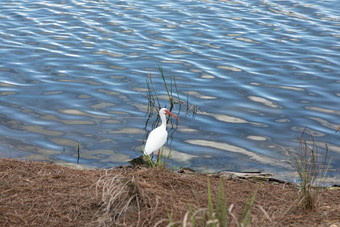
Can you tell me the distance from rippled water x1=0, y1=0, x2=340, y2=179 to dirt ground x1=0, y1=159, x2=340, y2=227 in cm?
268

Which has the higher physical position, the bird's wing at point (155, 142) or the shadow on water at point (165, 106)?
the bird's wing at point (155, 142)

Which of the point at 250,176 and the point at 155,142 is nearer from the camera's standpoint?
the point at 250,176

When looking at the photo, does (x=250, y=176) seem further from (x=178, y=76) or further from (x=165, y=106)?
(x=178, y=76)

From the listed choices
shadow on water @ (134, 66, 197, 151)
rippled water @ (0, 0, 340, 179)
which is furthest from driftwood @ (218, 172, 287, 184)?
shadow on water @ (134, 66, 197, 151)

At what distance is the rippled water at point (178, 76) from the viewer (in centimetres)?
1024

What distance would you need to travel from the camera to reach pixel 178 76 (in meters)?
13.1

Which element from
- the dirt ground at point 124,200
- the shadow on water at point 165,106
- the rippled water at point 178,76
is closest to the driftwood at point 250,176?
the dirt ground at point 124,200

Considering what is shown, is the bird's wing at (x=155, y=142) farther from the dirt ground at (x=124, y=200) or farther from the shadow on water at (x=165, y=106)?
the dirt ground at (x=124, y=200)

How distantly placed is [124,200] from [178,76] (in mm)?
7623

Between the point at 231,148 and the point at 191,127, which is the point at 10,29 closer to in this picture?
the point at 191,127

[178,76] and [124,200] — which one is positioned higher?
[124,200]

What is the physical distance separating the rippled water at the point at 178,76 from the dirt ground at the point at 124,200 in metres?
2.68

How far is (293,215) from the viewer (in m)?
5.91

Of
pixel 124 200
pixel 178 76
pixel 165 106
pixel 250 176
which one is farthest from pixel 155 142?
pixel 178 76
